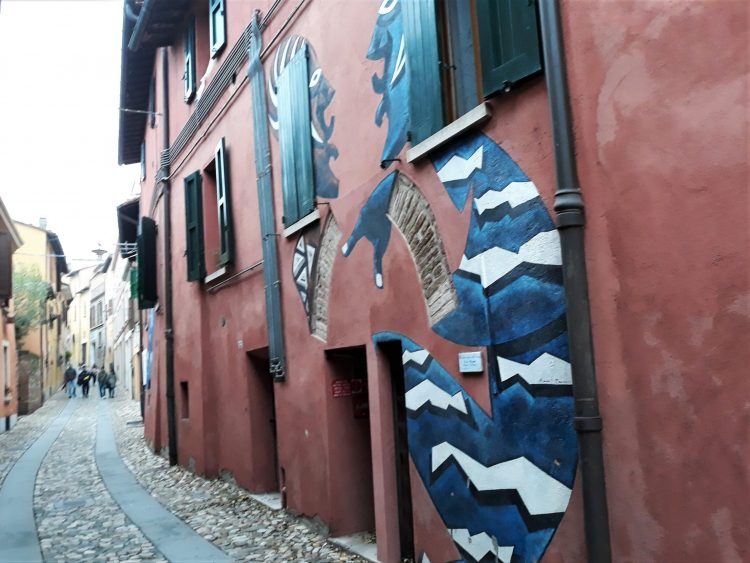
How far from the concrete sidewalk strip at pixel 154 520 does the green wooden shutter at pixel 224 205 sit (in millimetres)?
3273

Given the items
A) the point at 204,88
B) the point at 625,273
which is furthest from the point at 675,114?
the point at 204,88

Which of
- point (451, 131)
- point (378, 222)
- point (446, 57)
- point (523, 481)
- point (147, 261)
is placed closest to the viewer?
point (523, 481)

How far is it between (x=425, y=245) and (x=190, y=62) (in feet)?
25.5

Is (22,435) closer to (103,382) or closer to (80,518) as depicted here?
(80,518)

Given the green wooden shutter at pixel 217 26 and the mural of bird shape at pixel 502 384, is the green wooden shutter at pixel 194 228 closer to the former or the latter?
the green wooden shutter at pixel 217 26

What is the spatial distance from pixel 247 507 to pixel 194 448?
304 centimetres

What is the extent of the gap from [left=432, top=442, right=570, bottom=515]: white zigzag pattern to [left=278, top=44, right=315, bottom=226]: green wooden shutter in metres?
3.23

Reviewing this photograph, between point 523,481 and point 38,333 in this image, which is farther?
point 38,333

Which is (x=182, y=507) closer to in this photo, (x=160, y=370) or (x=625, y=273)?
(x=160, y=370)

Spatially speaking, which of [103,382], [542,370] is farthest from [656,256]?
[103,382]

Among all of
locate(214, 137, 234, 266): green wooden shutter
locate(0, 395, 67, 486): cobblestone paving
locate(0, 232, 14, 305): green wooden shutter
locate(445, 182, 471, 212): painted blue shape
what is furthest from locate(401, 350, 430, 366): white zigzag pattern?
locate(0, 232, 14, 305): green wooden shutter

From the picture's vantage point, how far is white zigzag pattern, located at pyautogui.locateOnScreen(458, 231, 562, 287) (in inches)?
149

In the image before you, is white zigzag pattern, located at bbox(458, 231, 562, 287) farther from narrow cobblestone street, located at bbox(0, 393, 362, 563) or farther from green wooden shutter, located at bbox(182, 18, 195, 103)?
green wooden shutter, located at bbox(182, 18, 195, 103)

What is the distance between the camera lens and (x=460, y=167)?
4.56 metres
